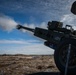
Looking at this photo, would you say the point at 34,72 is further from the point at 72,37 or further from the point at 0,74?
the point at 72,37

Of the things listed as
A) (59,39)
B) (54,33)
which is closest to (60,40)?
(59,39)

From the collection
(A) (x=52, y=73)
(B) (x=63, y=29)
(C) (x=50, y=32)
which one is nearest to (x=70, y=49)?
(A) (x=52, y=73)

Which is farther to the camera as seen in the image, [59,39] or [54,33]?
[54,33]

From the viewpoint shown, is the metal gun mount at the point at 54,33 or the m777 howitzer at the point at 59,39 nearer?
the m777 howitzer at the point at 59,39

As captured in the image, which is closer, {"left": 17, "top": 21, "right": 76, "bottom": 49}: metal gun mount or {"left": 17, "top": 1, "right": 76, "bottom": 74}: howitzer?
{"left": 17, "top": 1, "right": 76, "bottom": 74}: howitzer

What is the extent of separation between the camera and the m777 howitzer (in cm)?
1051

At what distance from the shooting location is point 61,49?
10727mm

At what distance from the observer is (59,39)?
1223 cm

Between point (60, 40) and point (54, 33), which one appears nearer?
point (60, 40)

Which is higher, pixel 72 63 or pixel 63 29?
pixel 63 29

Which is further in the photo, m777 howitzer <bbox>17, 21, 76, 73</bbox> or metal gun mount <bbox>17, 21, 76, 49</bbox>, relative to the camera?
metal gun mount <bbox>17, 21, 76, 49</bbox>

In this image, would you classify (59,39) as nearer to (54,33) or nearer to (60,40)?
(60,40)

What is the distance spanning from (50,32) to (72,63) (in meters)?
3.28

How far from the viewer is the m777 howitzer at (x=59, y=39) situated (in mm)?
10508
